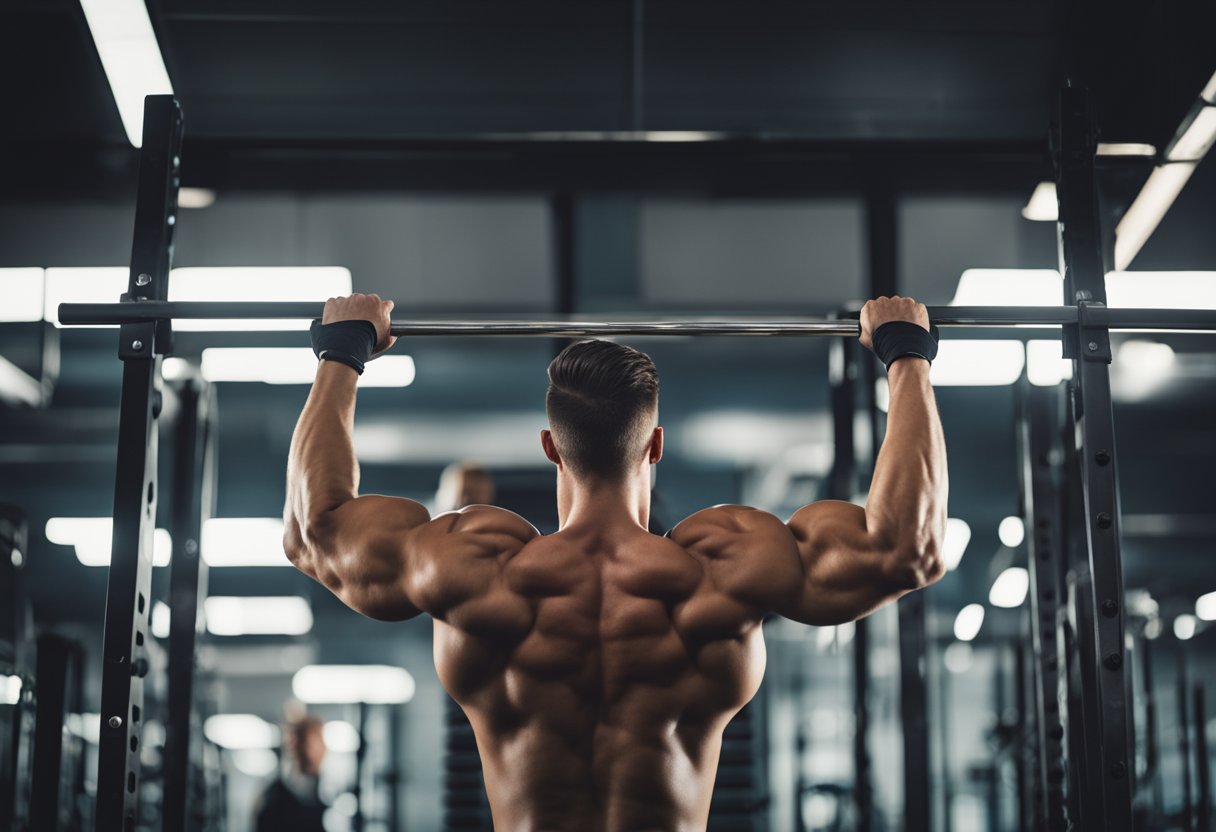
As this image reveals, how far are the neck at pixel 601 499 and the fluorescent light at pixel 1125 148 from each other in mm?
2842

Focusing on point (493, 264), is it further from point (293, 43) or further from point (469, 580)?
point (469, 580)

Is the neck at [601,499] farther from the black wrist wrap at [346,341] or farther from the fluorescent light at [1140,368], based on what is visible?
the fluorescent light at [1140,368]

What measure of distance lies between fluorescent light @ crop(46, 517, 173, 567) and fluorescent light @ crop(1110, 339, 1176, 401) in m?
6.12

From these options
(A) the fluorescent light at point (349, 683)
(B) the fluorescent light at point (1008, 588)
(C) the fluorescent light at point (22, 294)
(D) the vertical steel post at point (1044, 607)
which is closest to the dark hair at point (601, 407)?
(D) the vertical steel post at point (1044, 607)

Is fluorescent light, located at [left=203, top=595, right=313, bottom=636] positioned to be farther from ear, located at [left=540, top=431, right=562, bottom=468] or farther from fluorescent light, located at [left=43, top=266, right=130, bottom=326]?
ear, located at [left=540, top=431, right=562, bottom=468]

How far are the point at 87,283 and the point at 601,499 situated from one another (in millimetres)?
3726

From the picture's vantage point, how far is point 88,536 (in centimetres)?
924

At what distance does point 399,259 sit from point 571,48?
1677 millimetres

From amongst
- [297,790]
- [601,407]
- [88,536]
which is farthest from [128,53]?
[88,536]

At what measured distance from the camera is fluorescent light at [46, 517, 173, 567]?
880cm

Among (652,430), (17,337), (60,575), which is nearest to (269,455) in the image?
(17,337)

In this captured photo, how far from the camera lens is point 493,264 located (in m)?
5.56

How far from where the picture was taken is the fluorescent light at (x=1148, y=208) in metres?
4.48

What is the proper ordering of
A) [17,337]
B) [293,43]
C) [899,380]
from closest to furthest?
[899,380] → [293,43] → [17,337]
